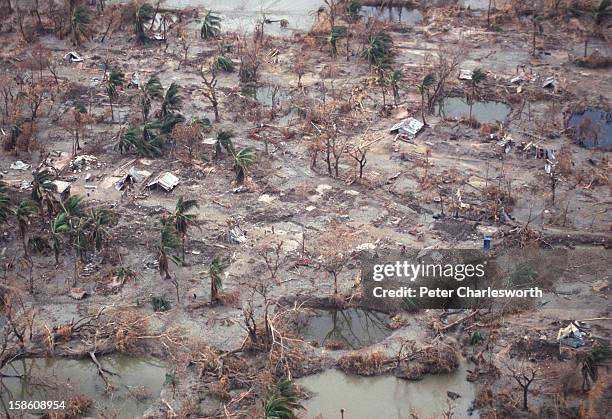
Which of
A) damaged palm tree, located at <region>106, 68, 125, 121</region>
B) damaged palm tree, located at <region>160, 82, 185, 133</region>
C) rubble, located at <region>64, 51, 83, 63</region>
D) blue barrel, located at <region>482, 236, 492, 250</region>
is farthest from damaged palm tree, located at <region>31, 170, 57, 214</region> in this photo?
blue barrel, located at <region>482, 236, 492, 250</region>

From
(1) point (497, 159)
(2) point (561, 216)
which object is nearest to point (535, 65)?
(1) point (497, 159)

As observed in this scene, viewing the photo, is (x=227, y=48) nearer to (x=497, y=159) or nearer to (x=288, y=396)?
(x=497, y=159)

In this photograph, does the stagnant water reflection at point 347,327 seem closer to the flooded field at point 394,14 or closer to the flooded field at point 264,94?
the flooded field at point 264,94

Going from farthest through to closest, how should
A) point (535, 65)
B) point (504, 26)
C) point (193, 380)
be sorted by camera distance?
point (504, 26)
point (535, 65)
point (193, 380)

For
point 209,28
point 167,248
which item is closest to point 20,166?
point 167,248

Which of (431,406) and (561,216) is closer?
(431,406)

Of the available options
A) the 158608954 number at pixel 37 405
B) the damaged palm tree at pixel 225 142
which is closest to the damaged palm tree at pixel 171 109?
the damaged palm tree at pixel 225 142
